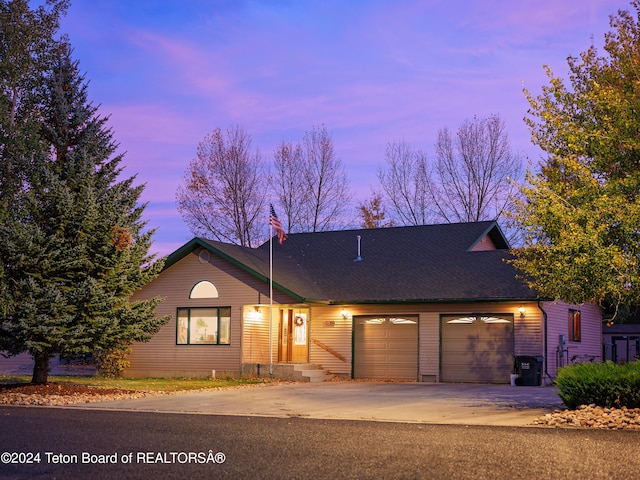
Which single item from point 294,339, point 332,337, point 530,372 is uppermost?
point 332,337

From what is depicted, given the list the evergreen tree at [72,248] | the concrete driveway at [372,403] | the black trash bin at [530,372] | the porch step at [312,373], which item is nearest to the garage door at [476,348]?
the black trash bin at [530,372]

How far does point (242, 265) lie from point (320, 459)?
1908cm

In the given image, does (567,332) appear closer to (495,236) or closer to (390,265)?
(495,236)

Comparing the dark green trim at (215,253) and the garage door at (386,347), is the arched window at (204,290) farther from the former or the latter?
the garage door at (386,347)

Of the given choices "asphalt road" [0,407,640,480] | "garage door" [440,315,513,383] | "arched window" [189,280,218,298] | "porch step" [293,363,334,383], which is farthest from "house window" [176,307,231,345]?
"asphalt road" [0,407,640,480]

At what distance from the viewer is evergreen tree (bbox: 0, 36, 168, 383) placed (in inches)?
795

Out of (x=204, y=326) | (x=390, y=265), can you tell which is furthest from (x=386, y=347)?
(x=204, y=326)

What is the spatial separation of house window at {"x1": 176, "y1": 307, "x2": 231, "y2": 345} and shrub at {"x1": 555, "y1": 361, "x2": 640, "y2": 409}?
15.8 metres

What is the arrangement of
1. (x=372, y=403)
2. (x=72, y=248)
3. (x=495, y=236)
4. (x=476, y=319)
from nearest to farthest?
1. (x=372, y=403)
2. (x=72, y=248)
3. (x=476, y=319)
4. (x=495, y=236)

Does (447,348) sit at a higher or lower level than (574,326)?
lower

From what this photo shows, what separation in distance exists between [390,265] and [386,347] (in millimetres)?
3745

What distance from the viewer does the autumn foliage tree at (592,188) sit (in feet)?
48.9

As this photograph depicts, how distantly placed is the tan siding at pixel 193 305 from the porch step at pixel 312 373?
7.48 ft

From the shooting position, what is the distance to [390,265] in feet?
101
